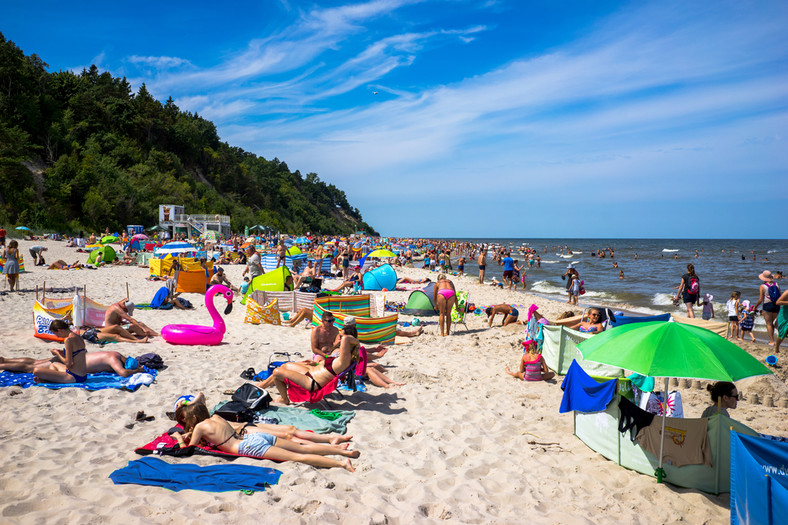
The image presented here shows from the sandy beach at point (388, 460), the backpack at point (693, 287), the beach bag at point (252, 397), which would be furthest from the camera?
the backpack at point (693, 287)

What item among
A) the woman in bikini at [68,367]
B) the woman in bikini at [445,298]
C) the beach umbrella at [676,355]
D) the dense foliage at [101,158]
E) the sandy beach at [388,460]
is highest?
the dense foliage at [101,158]

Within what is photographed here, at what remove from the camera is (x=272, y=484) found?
11.7 ft

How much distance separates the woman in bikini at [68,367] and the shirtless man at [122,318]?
85.2 inches

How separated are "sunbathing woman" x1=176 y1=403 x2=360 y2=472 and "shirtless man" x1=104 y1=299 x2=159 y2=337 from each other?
4507 millimetres

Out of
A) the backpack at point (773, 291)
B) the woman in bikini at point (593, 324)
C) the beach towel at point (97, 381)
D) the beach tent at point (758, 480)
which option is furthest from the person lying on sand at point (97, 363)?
the backpack at point (773, 291)

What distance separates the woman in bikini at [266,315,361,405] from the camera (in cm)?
518

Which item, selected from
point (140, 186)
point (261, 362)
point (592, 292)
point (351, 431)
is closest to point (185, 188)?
point (140, 186)

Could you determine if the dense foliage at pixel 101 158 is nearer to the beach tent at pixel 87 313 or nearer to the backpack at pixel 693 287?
the beach tent at pixel 87 313

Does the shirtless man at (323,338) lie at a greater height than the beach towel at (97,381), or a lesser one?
greater

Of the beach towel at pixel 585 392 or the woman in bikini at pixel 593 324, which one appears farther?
the woman in bikini at pixel 593 324

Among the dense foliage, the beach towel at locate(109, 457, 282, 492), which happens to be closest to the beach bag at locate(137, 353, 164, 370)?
the beach towel at locate(109, 457, 282, 492)

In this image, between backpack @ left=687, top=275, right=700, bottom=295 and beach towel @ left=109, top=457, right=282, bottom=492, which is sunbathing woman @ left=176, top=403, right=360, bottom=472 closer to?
beach towel @ left=109, top=457, right=282, bottom=492

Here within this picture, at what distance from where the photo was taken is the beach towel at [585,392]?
14.2 ft

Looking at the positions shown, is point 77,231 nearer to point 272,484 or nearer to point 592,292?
point 592,292
